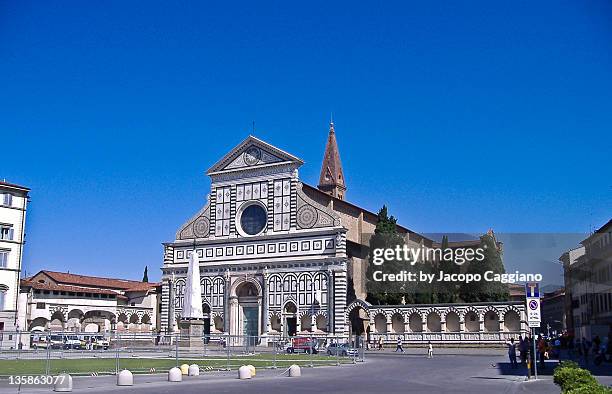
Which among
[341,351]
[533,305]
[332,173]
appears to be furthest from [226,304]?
[533,305]

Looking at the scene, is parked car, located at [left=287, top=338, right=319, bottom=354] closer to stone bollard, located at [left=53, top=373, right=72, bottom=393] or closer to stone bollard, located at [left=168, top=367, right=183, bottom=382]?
stone bollard, located at [left=168, top=367, right=183, bottom=382]

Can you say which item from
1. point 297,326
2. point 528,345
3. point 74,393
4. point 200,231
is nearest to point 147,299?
point 200,231

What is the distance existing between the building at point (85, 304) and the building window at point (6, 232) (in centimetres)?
1142

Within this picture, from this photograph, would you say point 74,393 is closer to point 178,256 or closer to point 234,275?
point 234,275

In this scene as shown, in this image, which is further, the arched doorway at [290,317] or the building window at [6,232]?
the arched doorway at [290,317]

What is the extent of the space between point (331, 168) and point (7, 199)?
166 feet

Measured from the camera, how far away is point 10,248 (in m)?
55.5

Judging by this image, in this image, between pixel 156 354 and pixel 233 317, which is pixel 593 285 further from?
pixel 156 354

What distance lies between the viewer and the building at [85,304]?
6588cm

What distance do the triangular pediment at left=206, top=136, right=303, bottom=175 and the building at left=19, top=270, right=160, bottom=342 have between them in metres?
19.2

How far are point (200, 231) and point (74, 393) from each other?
5263 cm

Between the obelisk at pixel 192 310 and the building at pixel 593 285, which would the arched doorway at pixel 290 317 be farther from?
the building at pixel 593 285

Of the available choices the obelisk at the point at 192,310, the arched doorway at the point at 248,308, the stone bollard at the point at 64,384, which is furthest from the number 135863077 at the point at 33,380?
the arched doorway at the point at 248,308

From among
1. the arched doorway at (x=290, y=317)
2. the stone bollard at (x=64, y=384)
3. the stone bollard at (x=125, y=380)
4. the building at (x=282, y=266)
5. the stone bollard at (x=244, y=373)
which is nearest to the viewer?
the stone bollard at (x=64, y=384)
